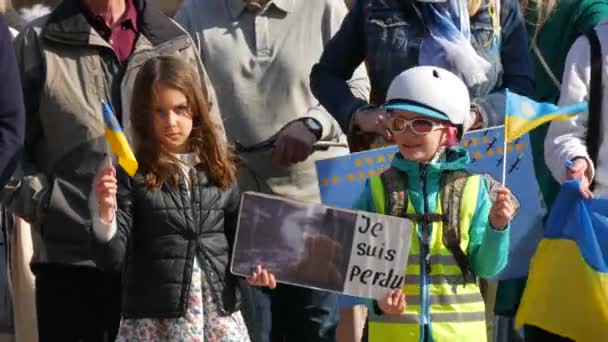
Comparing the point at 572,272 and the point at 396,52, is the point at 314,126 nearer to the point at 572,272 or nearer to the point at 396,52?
the point at 396,52

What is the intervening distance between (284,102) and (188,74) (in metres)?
0.79

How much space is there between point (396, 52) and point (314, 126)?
543 mm

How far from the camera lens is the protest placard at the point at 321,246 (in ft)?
18.7

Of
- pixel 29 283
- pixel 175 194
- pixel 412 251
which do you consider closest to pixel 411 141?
pixel 412 251

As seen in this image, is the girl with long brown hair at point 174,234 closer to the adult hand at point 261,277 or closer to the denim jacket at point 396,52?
the adult hand at point 261,277

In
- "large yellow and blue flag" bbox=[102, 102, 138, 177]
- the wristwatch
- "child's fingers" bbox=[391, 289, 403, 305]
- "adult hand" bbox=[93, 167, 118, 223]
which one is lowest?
Answer: "child's fingers" bbox=[391, 289, 403, 305]

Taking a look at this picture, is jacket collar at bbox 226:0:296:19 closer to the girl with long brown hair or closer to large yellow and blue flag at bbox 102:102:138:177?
the girl with long brown hair

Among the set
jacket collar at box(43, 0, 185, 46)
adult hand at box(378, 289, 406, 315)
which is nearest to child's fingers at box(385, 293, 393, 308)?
adult hand at box(378, 289, 406, 315)

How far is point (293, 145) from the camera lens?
6.81 meters

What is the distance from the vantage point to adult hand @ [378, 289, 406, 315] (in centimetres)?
565

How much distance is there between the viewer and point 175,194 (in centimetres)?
610

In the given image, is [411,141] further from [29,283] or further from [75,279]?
[29,283]

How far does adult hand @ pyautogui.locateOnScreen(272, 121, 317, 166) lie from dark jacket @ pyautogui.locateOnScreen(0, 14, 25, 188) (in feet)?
3.83

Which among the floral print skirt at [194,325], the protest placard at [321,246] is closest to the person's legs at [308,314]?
the floral print skirt at [194,325]
